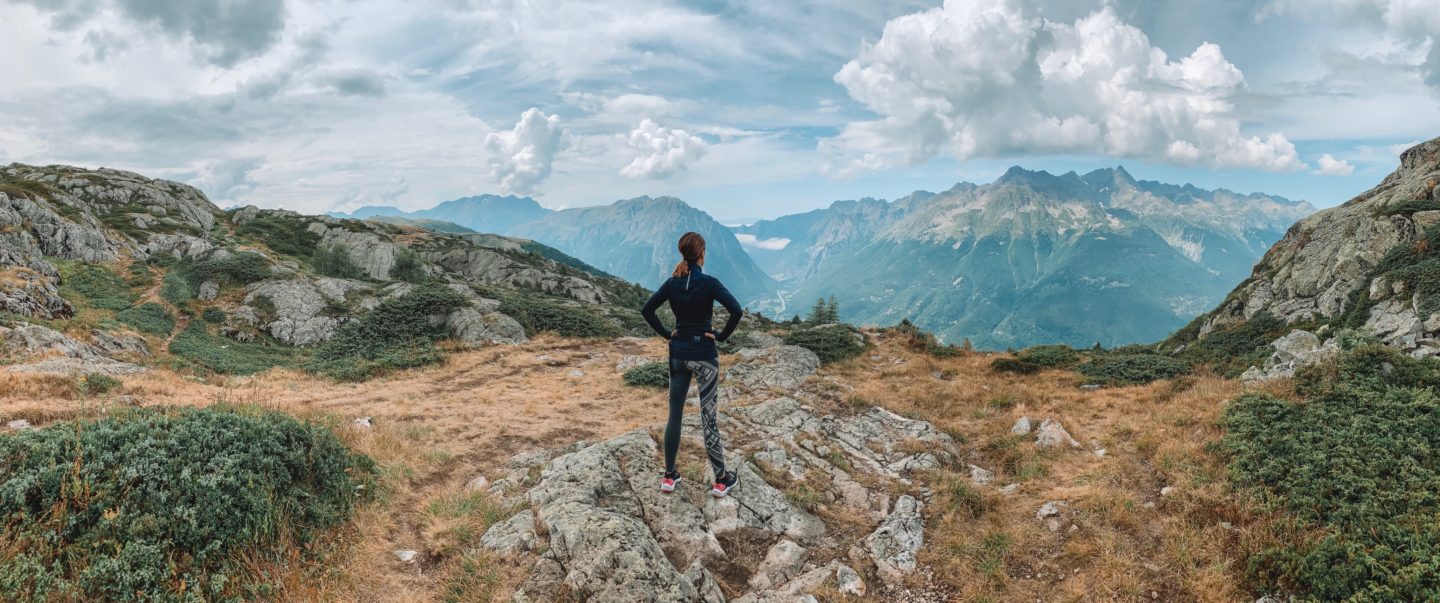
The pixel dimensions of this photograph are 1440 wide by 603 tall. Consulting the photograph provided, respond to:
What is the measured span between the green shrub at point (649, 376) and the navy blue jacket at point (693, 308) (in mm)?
10313

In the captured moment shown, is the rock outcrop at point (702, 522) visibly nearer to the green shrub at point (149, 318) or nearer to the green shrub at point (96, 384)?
the green shrub at point (96, 384)

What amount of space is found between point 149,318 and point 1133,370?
45.3 metres

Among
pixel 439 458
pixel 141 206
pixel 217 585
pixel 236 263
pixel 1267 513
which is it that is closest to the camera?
pixel 217 585

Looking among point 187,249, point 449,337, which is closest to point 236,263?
point 449,337

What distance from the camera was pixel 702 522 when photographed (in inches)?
336

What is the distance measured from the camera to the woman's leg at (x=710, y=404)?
8.49 m

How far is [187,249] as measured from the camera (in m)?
60.0

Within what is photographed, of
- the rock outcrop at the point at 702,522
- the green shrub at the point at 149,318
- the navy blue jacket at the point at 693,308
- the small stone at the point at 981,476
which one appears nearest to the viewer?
the rock outcrop at the point at 702,522

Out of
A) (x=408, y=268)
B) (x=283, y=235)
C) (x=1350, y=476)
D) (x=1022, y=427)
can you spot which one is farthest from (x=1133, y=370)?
(x=283, y=235)

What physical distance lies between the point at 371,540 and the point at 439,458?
3316 mm

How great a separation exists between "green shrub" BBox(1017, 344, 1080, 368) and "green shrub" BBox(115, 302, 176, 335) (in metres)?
40.8

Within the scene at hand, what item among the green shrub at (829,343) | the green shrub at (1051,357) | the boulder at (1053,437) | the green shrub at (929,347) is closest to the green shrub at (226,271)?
the green shrub at (829,343)

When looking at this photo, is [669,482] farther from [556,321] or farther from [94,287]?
[94,287]

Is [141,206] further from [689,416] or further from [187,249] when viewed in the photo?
[689,416]
